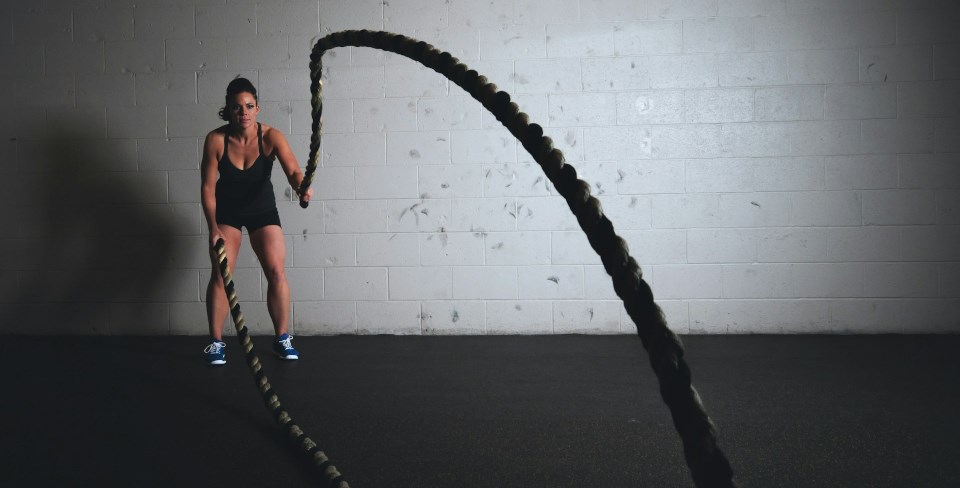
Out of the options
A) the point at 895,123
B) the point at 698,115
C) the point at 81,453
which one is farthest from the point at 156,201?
the point at 895,123

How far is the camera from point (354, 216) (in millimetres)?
3928

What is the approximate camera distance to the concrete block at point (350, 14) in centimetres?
390

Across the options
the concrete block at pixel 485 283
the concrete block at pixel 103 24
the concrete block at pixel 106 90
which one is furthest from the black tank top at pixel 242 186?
Result: the concrete block at pixel 103 24

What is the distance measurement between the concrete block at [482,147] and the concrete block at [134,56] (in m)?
1.81

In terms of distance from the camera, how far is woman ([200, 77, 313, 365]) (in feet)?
10.3

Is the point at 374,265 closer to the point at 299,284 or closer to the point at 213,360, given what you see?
the point at 299,284

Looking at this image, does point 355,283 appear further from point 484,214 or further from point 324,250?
point 484,214

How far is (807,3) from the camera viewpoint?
3.71 m

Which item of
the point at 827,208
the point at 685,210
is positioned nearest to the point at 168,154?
the point at 685,210

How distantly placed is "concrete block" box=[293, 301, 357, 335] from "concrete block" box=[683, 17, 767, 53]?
2412mm

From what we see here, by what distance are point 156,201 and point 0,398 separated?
1.66 metres

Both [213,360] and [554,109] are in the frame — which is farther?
[554,109]

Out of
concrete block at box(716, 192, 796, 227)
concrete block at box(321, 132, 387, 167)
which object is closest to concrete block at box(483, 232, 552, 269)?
concrete block at box(321, 132, 387, 167)

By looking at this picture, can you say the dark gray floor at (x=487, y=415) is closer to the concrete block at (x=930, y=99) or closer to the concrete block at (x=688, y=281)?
the concrete block at (x=688, y=281)
